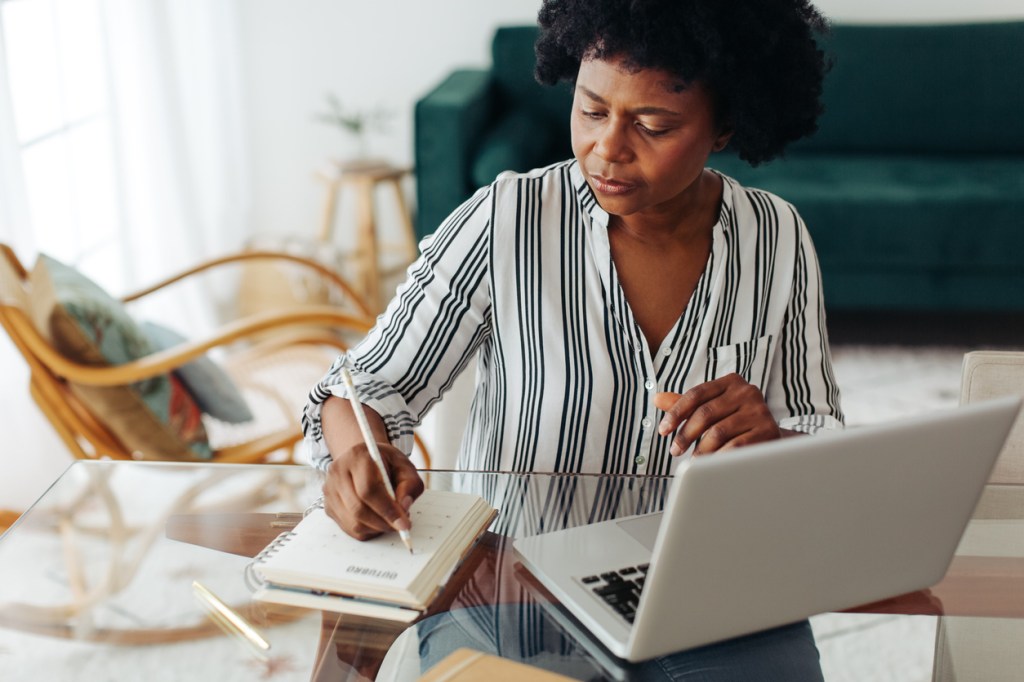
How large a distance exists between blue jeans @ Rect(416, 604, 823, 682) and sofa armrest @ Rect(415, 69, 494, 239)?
7.45 feet

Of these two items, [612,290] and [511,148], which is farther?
[511,148]

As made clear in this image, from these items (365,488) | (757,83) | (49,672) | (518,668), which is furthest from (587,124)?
(49,672)

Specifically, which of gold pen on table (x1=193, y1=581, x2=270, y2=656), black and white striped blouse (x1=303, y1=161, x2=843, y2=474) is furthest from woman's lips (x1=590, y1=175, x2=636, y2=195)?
gold pen on table (x1=193, y1=581, x2=270, y2=656)

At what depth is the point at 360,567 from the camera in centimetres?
93

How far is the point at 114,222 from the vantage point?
2906 mm

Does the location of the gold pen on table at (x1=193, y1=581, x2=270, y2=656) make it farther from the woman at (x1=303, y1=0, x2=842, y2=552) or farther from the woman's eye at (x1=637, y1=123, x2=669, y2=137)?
the woman's eye at (x1=637, y1=123, x2=669, y2=137)

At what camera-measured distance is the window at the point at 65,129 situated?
244cm

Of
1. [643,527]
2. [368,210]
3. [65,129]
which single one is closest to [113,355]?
[65,129]

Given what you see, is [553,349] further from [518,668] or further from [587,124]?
[518,668]

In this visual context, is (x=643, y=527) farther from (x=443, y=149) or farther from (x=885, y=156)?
(x=885, y=156)

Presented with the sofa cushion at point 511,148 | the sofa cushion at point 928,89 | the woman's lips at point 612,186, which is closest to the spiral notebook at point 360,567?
the woman's lips at point 612,186

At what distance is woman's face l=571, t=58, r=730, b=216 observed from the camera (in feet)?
3.68

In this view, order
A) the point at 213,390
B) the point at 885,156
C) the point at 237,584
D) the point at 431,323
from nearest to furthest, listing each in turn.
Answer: the point at 237,584 < the point at 431,323 < the point at 213,390 < the point at 885,156

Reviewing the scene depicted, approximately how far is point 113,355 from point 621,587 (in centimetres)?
122
